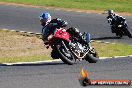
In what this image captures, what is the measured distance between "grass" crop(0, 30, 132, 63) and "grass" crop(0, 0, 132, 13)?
1165 centimetres

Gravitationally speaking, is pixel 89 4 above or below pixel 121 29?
below

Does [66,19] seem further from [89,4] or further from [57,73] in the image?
[57,73]

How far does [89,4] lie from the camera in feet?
129

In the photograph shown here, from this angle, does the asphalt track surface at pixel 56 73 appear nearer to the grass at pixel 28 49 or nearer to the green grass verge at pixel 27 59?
the green grass verge at pixel 27 59

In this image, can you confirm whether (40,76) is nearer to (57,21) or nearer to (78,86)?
(78,86)

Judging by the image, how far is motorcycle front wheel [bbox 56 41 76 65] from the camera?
1656cm

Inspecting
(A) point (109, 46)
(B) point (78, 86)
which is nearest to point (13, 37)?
(A) point (109, 46)

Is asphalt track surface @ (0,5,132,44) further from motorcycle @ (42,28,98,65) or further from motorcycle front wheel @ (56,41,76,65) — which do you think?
motorcycle front wheel @ (56,41,76,65)

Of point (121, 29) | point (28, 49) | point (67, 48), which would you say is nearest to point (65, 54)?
point (67, 48)

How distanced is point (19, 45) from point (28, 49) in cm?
113

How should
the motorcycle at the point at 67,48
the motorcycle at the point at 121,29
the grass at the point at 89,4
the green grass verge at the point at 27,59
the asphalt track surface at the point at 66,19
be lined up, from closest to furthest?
the motorcycle at the point at 67,48 → the green grass verge at the point at 27,59 → the motorcycle at the point at 121,29 → the asphalt track surface at the point at 66,19 → the grass at the point at 89,4

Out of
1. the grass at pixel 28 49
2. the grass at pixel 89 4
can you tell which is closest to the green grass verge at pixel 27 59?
the grass at pixel 28 49

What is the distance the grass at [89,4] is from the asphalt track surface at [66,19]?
6.93 ft

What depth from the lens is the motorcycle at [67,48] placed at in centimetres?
1672
